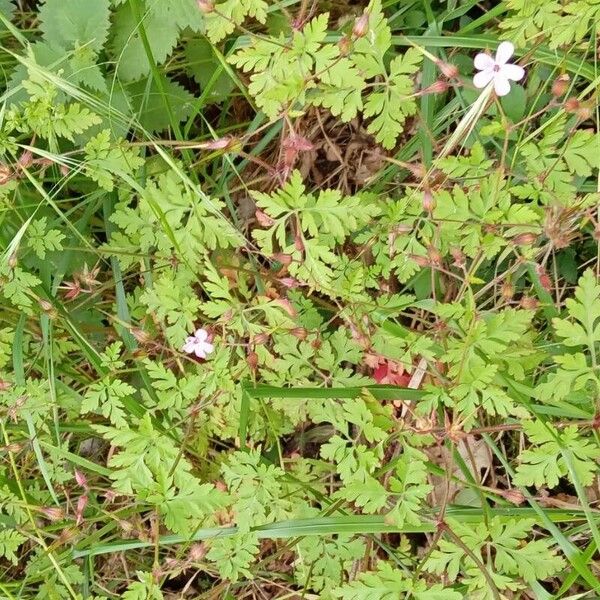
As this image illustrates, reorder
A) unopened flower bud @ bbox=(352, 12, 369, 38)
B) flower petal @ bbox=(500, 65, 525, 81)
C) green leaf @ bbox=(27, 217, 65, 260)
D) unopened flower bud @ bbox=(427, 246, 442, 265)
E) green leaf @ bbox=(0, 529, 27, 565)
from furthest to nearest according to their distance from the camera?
green leaf @ bbox=(0, 529, 27, 565)
green leaf @ bbox=(27, 217, 65, 260)
unopened flower bud @ bbox=(427, 246, 442, 265)
unopened flower bud @ bbox=(352, 12, 369, 38)
flower petal @ bbox=(500, 65, 525, 81)

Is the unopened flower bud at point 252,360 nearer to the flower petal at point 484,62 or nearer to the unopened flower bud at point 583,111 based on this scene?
the flower petal at point 484,62

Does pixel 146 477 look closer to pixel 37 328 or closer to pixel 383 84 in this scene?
pixel 37 328

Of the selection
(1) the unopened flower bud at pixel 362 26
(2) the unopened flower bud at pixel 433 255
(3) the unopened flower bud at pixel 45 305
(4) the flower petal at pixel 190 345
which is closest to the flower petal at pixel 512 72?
(1) the unopened flower bud at pixel 362 26

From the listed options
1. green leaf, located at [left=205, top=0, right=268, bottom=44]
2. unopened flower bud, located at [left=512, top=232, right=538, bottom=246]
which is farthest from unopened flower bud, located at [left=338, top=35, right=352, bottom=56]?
unopened flower bud, located at [left=512, top=232, right=538, bottom=246]

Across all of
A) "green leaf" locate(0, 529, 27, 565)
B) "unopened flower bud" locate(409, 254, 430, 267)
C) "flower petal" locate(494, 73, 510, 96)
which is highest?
"flower petal" locate(494, 73, 510, 96)

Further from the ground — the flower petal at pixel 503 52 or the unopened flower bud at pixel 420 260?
the flower petal at pixel 503 52

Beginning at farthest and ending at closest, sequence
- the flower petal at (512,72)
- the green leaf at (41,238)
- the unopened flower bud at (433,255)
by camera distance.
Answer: the green leaf at (41,238)
the unopened flower bud at (433,255)
the flower petal at (512,72)

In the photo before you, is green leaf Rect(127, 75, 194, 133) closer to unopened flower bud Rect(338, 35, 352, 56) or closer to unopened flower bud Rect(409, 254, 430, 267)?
unopened flower bud Rect(338, 35, 352, 56)

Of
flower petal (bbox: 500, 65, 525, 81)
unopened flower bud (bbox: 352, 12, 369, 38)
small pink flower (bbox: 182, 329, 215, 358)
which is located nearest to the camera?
flower petal (bbox: 500, 65, 525, 81)
